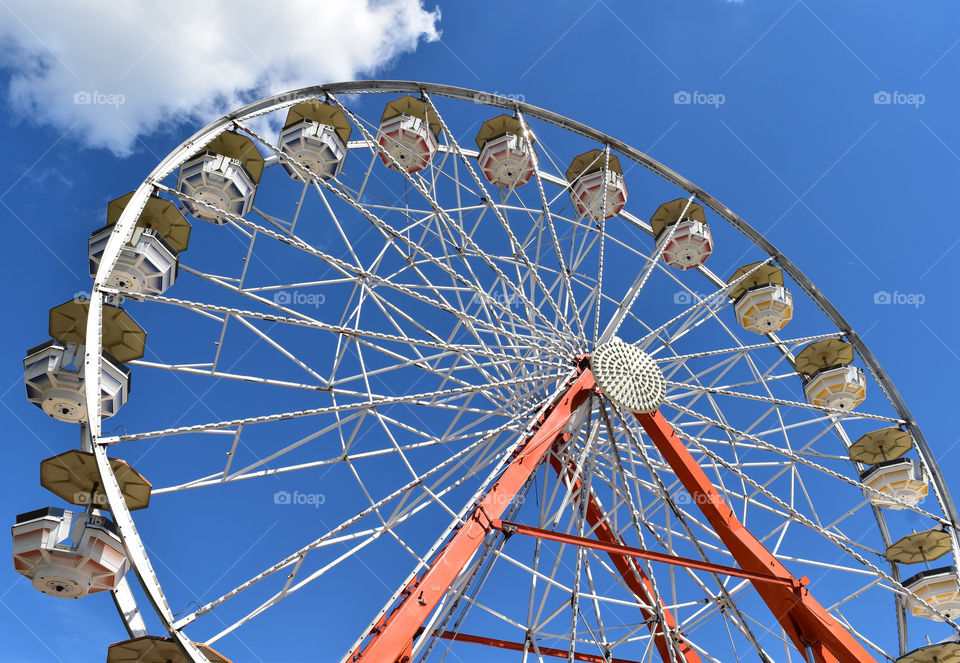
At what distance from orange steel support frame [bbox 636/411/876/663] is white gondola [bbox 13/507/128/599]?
7907 mm

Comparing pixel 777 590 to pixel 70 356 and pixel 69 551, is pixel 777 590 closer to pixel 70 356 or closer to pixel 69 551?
pixel 69 551

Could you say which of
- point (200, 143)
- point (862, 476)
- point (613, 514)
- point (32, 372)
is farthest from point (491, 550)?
point (862, 476)

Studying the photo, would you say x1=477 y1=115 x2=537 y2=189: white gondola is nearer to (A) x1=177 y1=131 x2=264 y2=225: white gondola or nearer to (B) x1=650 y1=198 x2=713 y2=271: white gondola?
(B) x1=650 y1=198 x2=713 y2=271: white gondola

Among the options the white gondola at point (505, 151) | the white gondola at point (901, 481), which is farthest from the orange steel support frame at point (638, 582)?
the white gondola at point (505, 151)

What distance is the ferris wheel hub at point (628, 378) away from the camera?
442 inches

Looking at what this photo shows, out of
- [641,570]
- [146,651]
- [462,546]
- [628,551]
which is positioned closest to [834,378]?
[641,570]

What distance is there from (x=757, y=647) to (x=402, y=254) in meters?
8.53

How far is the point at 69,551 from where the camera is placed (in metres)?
7.93

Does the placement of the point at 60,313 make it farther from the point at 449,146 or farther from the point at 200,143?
the point at 449,146

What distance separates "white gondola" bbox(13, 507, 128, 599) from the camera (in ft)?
25.9

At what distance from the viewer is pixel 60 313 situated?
9547 millimetres

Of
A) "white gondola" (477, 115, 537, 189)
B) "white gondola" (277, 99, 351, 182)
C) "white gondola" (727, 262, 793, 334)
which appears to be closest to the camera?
"white gondola" (277, 99, 351, 182)

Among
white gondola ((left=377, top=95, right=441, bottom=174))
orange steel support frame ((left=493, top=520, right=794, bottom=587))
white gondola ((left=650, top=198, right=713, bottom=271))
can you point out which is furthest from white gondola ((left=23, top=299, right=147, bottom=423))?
white gondola ((left=650, top=198, right=713, bottom=271))

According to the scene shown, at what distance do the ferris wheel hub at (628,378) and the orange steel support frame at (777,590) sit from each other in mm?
738
